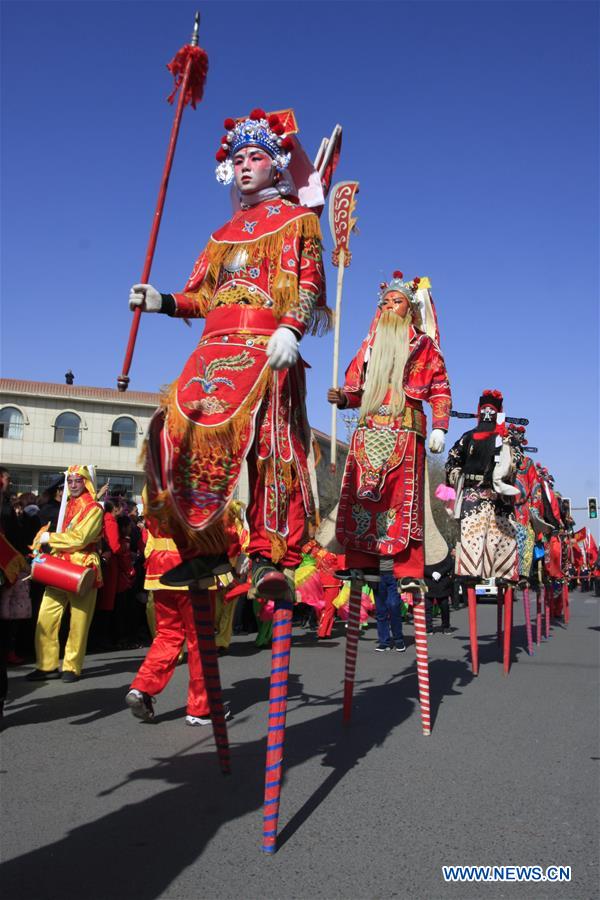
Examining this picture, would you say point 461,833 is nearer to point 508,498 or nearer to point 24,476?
point 508,498

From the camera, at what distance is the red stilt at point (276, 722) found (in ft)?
9.14

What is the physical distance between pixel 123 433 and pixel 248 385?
40.7 meters

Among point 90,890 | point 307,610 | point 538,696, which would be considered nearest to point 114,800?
point 90,890

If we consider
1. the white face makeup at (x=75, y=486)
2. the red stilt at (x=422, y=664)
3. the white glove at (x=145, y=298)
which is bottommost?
the red stilt at (x=422, y=664)

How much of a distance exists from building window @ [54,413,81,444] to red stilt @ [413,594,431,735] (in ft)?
130

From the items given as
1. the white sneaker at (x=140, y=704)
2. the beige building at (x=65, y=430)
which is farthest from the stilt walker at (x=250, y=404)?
the beige building at (x=65, y=430)

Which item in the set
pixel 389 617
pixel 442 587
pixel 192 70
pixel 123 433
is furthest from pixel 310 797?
pixel 123 433

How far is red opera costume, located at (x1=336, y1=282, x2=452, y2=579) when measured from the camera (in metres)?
5.08

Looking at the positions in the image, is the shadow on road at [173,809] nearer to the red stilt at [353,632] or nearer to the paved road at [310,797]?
the paved road at [310,797]

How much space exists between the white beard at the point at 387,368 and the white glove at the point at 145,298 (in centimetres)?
205

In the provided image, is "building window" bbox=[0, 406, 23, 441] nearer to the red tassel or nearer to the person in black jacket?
the person in black jacket

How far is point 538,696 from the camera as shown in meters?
5.92

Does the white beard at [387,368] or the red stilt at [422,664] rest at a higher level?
the white beard at [387,368]

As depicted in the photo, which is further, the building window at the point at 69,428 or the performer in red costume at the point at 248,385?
the building window at the point at 69,428
